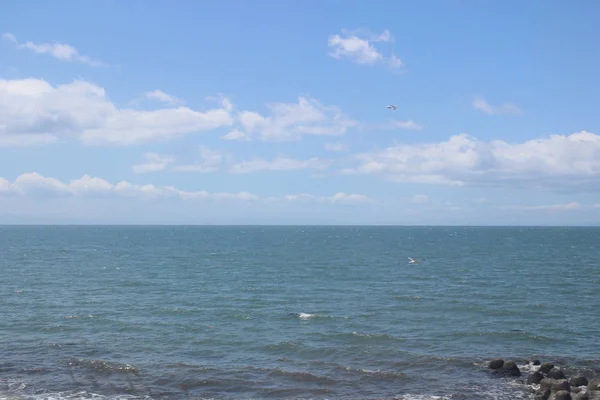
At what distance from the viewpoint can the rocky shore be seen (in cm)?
2818

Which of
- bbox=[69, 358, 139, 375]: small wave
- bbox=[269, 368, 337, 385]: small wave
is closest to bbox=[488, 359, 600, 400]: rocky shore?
bbox=[269, 368, 337, 385]: small wave

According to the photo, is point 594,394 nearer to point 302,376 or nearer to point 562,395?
point 562,395

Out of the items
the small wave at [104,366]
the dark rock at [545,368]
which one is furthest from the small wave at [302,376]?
the dark rock at [545,368]

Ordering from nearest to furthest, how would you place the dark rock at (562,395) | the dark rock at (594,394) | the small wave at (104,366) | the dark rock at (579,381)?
the dark rock at (562,395) < the dark rock at (594,394) < the dark rock at (579,381) < the small wave at (104,366)

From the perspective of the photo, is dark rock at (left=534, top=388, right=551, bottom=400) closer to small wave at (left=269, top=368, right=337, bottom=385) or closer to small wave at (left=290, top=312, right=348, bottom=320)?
small wave at (left=269, top=368, right=337, bottom=385)

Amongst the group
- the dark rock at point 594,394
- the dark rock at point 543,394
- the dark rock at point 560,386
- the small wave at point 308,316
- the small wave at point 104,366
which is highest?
the dark rock at point 560,386

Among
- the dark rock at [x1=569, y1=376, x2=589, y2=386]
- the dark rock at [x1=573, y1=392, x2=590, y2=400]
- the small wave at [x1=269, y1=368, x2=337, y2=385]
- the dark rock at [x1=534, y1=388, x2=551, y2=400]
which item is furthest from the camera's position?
the small wave at [x1=269, y1=368, x2=337, y2=385]

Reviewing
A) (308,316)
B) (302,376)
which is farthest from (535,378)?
(308,316)

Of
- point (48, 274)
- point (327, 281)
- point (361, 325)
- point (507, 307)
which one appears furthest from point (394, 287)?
point (48, 274)

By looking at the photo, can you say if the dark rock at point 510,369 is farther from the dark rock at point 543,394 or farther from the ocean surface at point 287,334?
the dark rock at point 543,394

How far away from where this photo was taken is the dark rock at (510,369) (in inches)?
1294

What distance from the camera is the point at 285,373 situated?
33.7 m

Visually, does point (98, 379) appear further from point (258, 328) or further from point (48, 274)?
point (48, 274)

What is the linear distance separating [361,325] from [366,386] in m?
14.4
